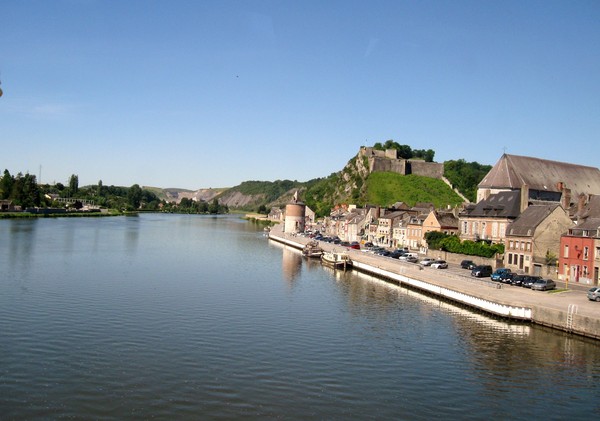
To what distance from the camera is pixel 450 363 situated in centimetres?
2470

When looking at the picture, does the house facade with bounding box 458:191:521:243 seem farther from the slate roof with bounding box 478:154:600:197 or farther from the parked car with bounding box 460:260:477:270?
the slate roof with bounding box 478:154:600:197

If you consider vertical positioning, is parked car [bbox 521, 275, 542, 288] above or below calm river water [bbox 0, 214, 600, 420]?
above

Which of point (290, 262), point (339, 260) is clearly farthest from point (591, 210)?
point (290, 262)

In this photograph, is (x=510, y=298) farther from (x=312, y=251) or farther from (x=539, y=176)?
(x=539, y=176)

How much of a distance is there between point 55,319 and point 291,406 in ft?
52.0

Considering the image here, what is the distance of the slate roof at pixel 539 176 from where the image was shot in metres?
69.9

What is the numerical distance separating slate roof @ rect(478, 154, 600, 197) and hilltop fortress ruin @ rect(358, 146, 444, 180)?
71069mm

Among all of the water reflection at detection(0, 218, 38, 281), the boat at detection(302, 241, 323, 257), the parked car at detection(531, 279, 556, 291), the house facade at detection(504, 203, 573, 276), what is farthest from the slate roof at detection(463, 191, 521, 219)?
the water reflection at detection(0, 218, 38, 281)

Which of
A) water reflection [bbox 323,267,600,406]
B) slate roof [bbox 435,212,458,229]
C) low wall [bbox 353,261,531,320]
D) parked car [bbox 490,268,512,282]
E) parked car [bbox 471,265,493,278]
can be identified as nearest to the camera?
water reflection [bbox 323,267,600,406]

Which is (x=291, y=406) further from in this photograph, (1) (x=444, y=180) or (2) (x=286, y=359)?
(1) (x=444, y=180)

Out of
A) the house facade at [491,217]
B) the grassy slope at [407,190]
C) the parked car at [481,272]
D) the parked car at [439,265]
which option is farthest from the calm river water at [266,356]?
the grassy slope at [407,190]

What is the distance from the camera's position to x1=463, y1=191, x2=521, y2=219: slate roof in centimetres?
5853

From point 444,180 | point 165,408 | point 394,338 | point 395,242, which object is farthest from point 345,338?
point 444,180

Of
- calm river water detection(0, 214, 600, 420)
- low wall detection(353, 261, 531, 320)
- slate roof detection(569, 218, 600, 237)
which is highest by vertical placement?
slate roof detection(569, 218, 600, 237)
